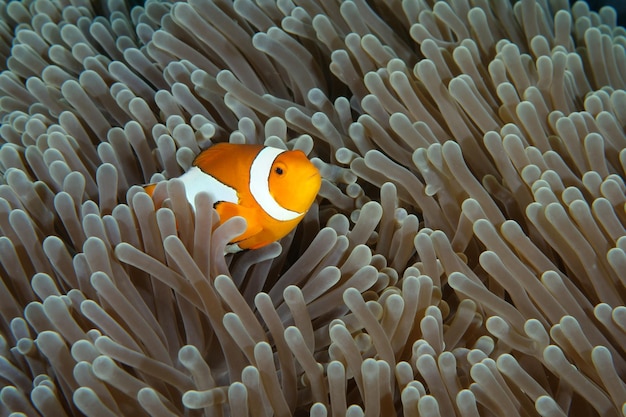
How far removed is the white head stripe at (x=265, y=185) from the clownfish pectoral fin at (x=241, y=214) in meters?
0.04

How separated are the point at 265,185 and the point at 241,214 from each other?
0.10 m

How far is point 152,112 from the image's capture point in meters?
1.75

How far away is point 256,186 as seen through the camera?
1.33 meters

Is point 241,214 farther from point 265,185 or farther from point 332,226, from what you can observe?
point 332,226

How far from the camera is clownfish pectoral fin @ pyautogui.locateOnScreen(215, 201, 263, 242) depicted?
52.6 inches

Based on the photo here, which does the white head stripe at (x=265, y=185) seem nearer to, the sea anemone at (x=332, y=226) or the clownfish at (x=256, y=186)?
the clownfish at (x=256, y=186)

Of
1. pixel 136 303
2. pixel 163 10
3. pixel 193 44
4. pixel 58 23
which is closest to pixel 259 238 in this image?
pixel 136 303

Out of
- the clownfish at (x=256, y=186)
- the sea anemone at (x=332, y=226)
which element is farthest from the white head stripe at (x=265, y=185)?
the sea anemone at (x=332, y=226)

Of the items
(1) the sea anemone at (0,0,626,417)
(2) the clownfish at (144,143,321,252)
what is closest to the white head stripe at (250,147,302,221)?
(2) the clownfish at (144,143,321,252)

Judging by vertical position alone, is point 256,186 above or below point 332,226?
above

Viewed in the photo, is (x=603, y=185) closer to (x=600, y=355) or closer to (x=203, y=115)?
(x=600, y=355)

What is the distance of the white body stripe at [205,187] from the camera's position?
4.49 ft

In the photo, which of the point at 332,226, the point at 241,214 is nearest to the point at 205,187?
the point at 241,214

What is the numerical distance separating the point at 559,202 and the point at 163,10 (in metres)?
1.50
